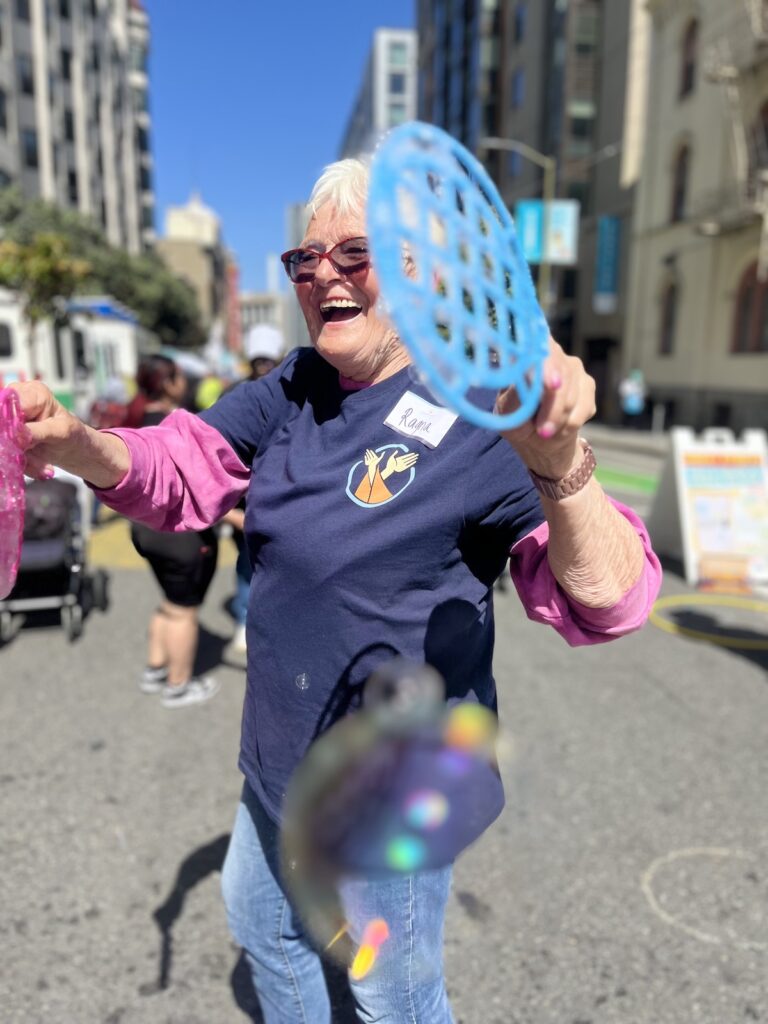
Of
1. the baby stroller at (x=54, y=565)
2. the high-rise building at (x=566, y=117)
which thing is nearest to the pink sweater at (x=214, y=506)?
the baby stroller at (x=54, y=565)

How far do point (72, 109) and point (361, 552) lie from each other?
2095 inches

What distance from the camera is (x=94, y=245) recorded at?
38250 millimetres

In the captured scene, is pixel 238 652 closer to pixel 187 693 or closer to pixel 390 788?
pixel 187 693

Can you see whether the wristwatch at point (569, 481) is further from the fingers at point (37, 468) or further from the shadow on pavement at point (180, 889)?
the shadow on pavement at point (180, 889)

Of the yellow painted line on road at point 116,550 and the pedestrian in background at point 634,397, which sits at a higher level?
the pedestrian in background at point 634,397

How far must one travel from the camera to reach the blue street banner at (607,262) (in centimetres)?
2869

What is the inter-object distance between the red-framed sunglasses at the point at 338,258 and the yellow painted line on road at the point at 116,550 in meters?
5.66

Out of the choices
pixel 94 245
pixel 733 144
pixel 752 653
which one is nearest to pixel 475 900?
pixel 752 653

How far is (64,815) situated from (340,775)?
9.32ft

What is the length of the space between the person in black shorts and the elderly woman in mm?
1879

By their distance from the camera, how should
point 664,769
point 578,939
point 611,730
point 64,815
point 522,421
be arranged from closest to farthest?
point 522,421 → point 578,939 → point 64,815 → point 664,769 → point 611,730

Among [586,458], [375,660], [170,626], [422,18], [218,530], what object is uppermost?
[422,18]

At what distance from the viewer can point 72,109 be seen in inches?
1761

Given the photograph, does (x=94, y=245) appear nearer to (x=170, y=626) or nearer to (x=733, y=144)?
(x=733, y=144)
